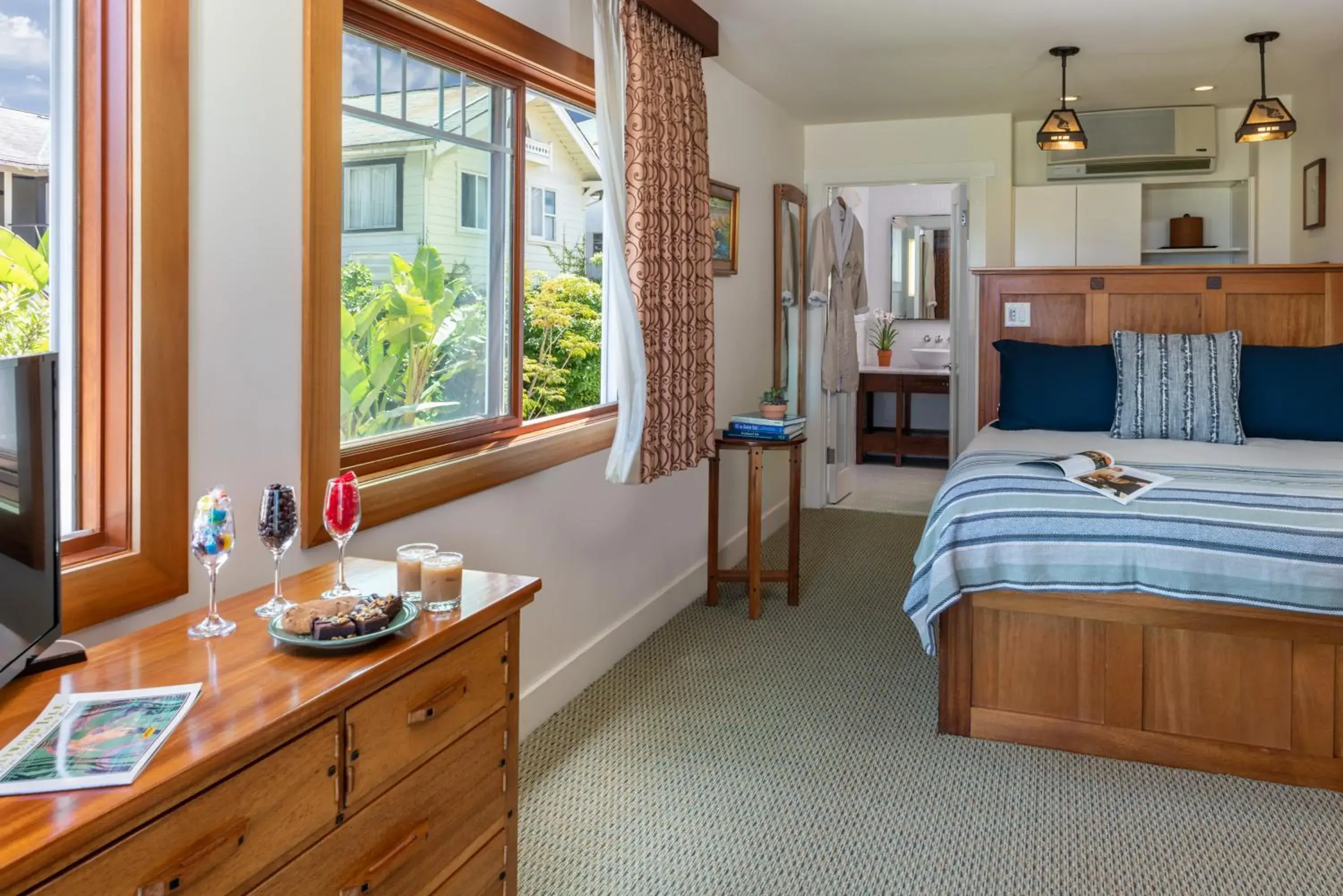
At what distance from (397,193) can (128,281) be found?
95cm

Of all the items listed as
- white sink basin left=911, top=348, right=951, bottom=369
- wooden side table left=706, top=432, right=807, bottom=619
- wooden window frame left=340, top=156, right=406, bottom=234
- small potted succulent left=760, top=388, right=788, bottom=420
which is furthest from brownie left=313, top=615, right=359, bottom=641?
white sink basin left=911, top=348, right=951, bottom=369

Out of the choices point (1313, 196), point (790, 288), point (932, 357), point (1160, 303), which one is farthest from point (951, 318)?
point (932, 357)

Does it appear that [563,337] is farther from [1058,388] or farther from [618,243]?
[1058,388]

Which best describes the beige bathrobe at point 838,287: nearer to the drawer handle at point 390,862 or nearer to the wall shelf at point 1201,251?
the wall shelf at point 1201,251

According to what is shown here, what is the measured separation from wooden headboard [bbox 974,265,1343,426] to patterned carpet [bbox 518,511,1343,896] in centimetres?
196

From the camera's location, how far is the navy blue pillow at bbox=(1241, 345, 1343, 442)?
375 cm

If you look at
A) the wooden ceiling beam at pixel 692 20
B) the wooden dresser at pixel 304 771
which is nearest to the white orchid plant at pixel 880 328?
the wooden ceiling beam at pixel 692 20

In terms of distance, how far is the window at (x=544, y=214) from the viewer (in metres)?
3.09

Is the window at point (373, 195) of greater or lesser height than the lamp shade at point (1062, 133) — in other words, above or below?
below

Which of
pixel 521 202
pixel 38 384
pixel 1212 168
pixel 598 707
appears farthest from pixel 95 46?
pixel 1212 168

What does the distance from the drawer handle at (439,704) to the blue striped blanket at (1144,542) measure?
5.07 ft

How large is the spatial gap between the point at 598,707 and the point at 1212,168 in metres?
4.72

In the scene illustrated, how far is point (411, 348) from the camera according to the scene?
252 centimetres

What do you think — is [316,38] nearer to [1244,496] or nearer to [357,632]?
[357,632]
